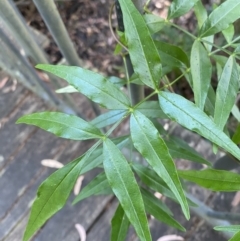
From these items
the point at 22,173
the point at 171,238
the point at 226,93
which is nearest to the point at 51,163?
the point at 22,173

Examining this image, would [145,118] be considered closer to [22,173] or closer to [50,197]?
[50,197]

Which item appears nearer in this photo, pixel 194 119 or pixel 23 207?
pixel 194 119

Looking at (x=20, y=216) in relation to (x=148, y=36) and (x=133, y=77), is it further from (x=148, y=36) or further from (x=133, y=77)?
(x=148, y=36)

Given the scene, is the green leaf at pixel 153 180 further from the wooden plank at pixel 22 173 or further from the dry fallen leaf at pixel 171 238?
the wooden plank at pixel 22 173

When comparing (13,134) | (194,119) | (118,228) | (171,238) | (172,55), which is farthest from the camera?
(13,134)

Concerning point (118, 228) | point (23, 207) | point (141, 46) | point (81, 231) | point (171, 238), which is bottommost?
point (171, 238)

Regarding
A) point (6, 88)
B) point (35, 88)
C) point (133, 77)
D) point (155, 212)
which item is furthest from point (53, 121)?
point (6, 88)
